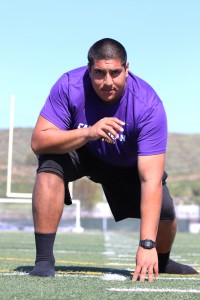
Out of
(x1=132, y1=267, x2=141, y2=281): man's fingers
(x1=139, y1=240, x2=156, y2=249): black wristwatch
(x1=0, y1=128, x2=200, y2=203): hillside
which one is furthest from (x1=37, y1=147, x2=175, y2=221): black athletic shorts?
(x1=0, y1=128, x2=200, y2=203): hillside

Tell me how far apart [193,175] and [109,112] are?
2922 inches

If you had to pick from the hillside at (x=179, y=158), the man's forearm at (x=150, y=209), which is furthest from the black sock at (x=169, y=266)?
the hillside at (x=179, y=158)

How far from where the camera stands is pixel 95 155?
4.73m

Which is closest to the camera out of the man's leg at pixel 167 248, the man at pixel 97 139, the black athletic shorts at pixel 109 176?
the man at pixel 97 139

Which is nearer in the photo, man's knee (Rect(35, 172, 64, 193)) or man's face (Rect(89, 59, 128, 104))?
man's face (Rect(89, 59, 128, 104))

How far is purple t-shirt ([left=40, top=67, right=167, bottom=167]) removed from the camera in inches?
175

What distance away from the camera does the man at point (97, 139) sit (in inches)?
168

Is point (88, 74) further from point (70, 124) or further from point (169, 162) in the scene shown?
point (169, 162)

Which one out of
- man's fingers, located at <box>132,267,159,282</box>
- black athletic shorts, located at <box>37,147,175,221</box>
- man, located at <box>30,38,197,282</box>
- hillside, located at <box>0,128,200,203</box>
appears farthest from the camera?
hillside, located at <box>0,128,200,203</box>

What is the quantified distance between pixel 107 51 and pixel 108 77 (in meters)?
0.13

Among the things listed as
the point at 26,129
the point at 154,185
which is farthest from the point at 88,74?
the point at 26,129

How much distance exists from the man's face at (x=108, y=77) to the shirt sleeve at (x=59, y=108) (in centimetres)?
24

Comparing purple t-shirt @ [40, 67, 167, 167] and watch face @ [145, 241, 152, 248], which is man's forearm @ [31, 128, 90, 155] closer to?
purple t-shirt @ [40, 67, 167, 167]

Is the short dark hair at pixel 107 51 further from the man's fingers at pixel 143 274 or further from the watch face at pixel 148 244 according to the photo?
the man's fingers at pixel 143 274
